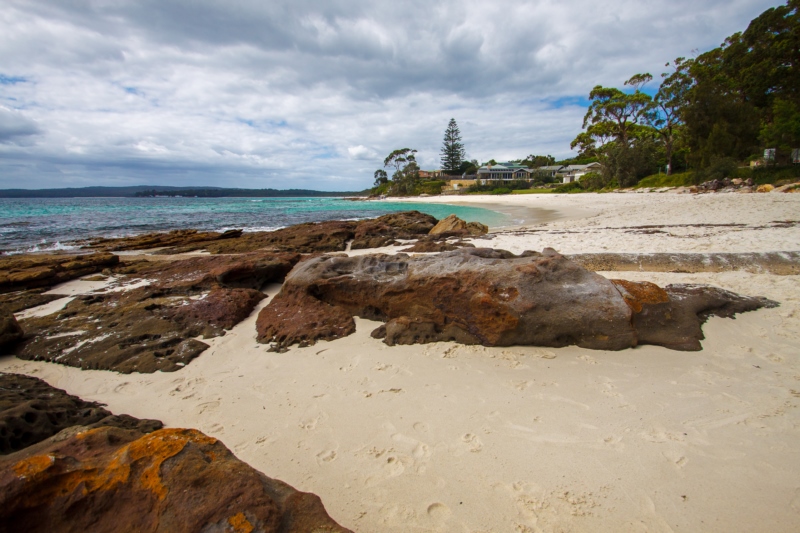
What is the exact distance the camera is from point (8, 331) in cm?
439

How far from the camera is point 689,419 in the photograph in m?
2.67

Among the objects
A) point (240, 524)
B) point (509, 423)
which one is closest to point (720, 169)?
point (509, 423)

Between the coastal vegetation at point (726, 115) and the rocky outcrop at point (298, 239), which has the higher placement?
the coastal vegetation at point (726, 115)

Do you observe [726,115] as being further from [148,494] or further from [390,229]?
[148,494]

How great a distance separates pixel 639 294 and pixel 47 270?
35.0 feet

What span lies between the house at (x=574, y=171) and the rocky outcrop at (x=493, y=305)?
5663 cm

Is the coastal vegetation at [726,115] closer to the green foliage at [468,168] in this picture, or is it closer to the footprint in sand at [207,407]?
the footprint in sand at [207,407]

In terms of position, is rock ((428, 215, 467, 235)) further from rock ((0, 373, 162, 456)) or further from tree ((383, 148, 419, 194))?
tree ((383, 148, 419, 194))

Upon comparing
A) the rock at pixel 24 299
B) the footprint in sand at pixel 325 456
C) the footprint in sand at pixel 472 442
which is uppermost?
the rock at pixel 24 299

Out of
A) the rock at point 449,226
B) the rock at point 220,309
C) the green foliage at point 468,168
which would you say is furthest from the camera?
the green foliage at point 468,168

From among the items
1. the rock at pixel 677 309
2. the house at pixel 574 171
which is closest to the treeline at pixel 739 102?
the house at pixel 574 171

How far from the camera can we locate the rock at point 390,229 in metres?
11.9

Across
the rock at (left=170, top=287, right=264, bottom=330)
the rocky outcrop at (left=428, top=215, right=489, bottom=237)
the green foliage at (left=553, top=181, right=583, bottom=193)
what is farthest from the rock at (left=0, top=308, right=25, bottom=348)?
the green foliage at (left=553, top=181, right=583, bottom=193)

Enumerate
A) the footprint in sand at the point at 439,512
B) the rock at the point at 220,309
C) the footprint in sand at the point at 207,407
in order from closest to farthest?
the footprint in sand at the point at 439,512 → the footprint in sand at the point at 207,407 → the rock at the point at 220,309
